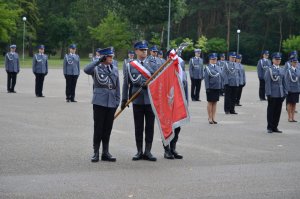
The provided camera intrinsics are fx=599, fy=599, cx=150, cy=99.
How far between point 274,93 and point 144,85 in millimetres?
5316

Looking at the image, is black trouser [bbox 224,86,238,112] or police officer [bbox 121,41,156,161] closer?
police officer [bbox 121,41,156,161]

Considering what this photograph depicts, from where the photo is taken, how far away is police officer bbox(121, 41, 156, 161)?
1012 centimetres

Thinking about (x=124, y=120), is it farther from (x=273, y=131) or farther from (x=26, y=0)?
(x=26, y=0)

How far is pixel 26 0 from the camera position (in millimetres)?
76250

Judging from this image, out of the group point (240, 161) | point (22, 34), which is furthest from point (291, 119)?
point (22, 34)

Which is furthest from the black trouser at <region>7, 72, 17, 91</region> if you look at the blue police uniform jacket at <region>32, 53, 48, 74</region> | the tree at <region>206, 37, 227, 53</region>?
the tree at <region>206, 37, 227, 53</region>

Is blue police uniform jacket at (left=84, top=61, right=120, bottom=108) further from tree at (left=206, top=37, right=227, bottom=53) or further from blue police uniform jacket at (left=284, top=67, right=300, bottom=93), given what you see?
tree at (left=206, top=37, right=227, bottom=53)

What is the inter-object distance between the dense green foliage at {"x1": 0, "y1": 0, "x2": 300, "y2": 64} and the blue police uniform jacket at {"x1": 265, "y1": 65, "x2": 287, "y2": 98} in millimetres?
51683

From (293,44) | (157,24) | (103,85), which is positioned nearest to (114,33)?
(157,24)

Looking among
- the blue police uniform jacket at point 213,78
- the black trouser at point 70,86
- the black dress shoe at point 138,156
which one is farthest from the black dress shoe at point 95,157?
the black trouser at point 70,86

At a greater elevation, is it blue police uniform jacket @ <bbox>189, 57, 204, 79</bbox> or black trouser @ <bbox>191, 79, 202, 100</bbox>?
blue police uniform jacket @ <bbox>189, 57, 204, 79</bbox>

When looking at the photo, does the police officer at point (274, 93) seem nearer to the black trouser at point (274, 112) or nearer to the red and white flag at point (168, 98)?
the black trouser at point (274, 112)

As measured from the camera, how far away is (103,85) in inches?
394

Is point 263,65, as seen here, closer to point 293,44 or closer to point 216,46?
point 293,44
